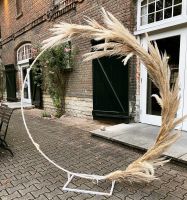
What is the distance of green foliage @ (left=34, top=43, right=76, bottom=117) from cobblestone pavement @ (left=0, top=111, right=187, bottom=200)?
2.55 metres

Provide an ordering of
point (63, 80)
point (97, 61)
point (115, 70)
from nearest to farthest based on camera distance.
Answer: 1. point (115, 70)
2. point (97, 61)
3. point (63, 80)

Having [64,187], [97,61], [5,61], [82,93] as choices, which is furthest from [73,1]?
[5,61]

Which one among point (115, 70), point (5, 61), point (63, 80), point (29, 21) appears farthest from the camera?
point (5, 61)

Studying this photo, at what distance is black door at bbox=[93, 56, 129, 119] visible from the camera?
18.4ft

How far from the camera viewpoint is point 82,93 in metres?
7.20

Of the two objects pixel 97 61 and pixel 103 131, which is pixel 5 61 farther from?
pixel 103 131

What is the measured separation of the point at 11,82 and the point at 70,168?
31.9 ft

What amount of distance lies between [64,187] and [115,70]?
3.54 metres

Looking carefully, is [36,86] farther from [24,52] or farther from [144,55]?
[144,55]

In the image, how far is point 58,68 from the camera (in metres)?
7.48

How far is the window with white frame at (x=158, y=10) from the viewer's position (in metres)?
4.68

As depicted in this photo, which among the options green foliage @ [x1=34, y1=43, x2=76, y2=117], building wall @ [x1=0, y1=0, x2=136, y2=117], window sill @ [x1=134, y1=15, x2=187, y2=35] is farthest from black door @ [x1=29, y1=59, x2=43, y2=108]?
window sill @ [x1=134, y1=15, x2=187, y2=35]

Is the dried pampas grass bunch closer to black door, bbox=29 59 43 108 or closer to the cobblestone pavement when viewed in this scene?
the cobblestone pavement

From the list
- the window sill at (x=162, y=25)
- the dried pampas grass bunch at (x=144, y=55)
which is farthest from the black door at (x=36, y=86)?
Result: the dried pampas grass bunch at (x=144, y=55)
